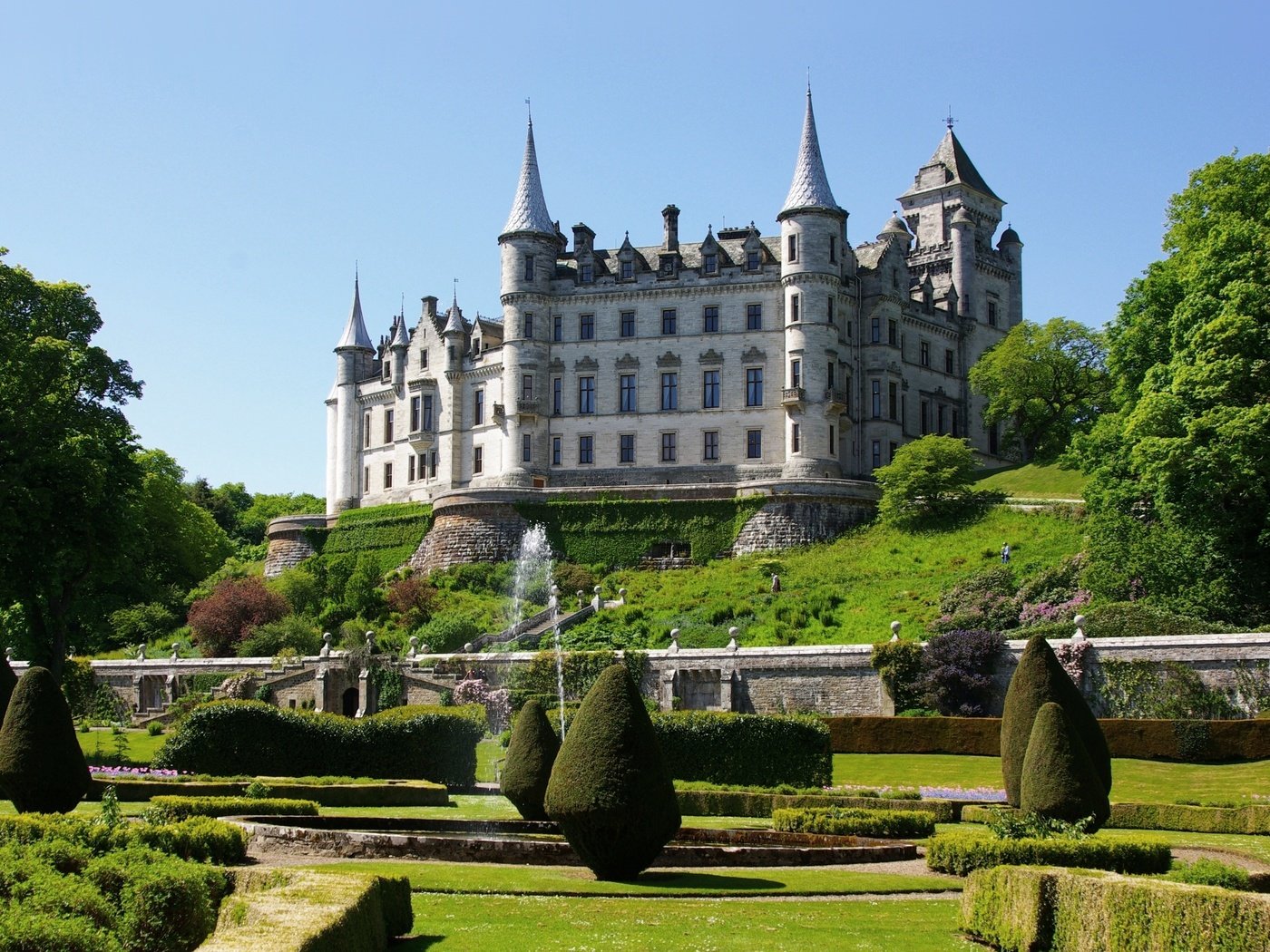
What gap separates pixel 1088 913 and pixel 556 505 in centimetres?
5482

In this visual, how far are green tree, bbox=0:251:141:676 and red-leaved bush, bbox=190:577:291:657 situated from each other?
17.9m

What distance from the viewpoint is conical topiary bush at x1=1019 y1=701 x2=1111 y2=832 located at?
20.9 meters

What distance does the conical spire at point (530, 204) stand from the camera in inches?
2847

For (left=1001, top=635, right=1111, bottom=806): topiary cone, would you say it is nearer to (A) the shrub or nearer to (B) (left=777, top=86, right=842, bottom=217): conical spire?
(A) the shrub

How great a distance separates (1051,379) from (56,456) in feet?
153

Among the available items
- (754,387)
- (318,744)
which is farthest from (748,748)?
(754,387)

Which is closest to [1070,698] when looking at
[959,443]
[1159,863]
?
[1159,863]

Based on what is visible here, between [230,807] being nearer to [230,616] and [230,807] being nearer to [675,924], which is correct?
[675,924]

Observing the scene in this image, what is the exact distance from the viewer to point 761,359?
70312 mm

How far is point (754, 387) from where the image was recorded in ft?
230

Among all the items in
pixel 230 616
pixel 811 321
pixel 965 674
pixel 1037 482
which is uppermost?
pixel 811 321

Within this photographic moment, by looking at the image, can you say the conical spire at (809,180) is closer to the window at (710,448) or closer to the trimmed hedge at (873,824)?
the window at (710,448)

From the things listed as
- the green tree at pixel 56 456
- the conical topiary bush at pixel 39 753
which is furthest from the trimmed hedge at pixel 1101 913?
the green tree at pixel 56 456

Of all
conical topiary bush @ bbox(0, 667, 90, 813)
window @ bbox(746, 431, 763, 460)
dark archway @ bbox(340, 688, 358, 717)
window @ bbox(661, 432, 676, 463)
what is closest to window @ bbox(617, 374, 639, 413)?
window @ bbox(661, 432, 676, 463)
